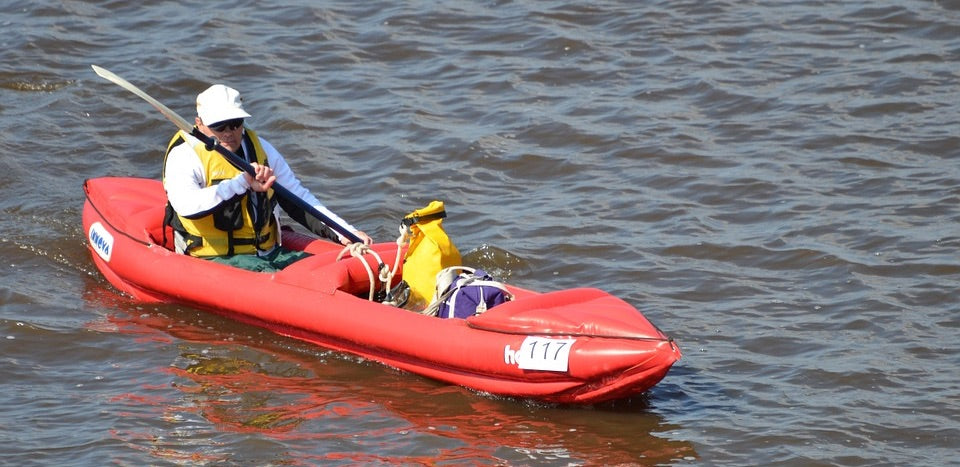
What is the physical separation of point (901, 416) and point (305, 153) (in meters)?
4.92

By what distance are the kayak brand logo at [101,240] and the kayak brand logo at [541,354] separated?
8.45ft

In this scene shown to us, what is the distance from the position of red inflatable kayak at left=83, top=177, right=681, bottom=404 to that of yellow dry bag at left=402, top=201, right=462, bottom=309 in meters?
0.23

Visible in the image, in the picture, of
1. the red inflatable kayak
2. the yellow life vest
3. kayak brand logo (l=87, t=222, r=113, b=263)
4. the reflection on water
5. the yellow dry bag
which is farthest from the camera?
kayak brand logo (l=87, t=222, r=113, b=263)

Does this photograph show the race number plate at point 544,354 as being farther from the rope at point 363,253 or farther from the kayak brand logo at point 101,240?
the kayak brand logo at point 101,240

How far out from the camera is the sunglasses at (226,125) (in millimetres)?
6082

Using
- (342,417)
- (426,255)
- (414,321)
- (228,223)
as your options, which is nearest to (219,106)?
(228,223)

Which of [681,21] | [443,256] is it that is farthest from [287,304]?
[681,21]

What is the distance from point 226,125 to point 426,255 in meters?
1.16

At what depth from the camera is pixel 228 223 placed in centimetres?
632

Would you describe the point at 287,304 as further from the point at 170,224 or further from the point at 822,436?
the point at 822,436

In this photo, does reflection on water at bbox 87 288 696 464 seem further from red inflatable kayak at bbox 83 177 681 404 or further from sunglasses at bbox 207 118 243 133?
sunglasses at bbox 207 118 243 133

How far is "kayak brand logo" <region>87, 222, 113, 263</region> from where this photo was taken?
677cm

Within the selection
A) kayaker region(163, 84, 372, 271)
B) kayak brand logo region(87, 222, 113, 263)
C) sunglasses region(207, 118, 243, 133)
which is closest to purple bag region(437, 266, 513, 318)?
kayaker region(163, 84, 372, 271)

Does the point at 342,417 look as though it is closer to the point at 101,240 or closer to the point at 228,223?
the point at 228,223
